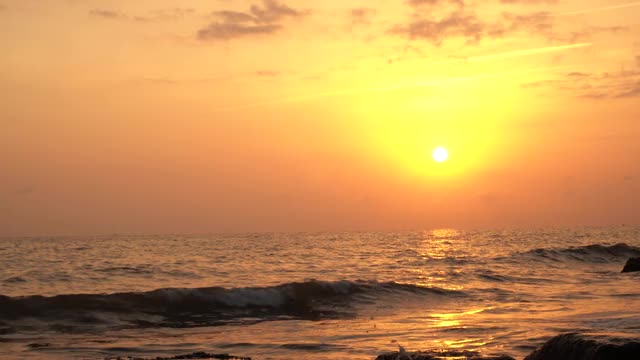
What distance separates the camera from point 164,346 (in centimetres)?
1550

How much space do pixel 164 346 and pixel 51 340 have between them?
3335 mm

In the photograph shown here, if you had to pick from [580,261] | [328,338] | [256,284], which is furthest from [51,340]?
[580,261]

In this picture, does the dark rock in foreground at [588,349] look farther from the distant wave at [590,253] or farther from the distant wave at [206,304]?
the distant wave at [590,253]

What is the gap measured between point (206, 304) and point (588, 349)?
16.7 metres

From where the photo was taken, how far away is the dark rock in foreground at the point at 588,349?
867 cm

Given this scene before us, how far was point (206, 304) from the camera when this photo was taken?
24.0 meters

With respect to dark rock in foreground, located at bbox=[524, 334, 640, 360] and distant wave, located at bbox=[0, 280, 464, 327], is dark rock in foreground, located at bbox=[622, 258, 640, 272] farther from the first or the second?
dark rock in foreground, located at bbox=[524, 334, 640, 360]

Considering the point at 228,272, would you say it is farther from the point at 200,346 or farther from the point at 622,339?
the point at 622,339

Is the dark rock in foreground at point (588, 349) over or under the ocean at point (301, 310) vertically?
over

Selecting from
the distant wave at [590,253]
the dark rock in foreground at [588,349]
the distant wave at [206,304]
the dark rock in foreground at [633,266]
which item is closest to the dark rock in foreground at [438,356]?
the dark rock in foreground at [588,349]

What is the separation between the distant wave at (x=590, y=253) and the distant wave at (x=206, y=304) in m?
23.6

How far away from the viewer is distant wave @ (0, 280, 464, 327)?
21141 millimetres

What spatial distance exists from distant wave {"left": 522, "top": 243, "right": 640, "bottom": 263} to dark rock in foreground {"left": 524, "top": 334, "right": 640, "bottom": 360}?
38136 mm

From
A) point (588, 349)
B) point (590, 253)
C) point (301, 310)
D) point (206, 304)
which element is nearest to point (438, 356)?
point (588, 349)
